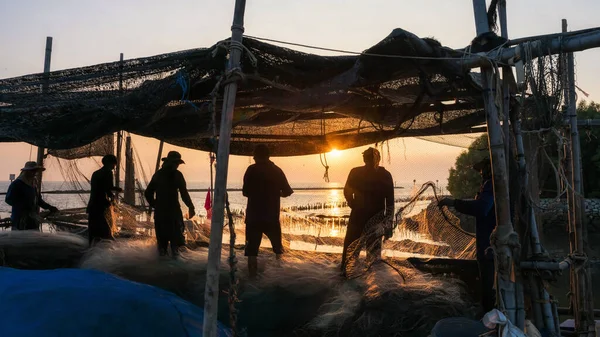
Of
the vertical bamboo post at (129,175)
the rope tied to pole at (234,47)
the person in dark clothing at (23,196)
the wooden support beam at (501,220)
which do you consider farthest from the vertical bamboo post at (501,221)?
the vertical bamboo post at (129,175)

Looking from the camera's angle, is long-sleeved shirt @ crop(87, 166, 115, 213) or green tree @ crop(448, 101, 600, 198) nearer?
long-sleeved shirt @ crop(87, 166, 115, 213)

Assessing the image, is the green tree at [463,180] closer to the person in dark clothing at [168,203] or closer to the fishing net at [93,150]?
the fishing net at [93,150]

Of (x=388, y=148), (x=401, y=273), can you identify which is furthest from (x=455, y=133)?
(x=401, y=273)

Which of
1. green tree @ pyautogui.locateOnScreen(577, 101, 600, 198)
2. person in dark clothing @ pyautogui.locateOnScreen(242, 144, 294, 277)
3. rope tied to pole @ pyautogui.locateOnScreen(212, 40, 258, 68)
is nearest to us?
rope tied to pole @ pyautogui.locateOnScreen(212, 40, 258, 68)

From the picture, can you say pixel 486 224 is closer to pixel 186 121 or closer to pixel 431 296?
pixel 431 296

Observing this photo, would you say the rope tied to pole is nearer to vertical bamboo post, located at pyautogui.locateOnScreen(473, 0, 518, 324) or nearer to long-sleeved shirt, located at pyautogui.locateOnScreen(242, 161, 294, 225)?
vertical bamboo post, located at pyautogui.locateOnScreen(473, 0, 518, 324)

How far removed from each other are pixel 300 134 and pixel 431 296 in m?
3.38

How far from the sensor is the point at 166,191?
239 inches

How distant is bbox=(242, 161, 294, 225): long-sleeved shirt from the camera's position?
18.5 feet

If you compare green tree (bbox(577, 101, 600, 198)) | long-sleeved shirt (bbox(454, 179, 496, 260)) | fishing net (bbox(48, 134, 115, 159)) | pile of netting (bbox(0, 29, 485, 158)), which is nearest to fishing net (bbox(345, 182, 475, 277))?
long-sleeved shirt (bbox(454, 179, 496, 260))

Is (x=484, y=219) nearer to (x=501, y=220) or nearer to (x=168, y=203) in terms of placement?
(x=501, y=220)

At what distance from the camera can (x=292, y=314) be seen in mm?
4684

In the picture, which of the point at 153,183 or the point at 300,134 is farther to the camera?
the point at 300,134

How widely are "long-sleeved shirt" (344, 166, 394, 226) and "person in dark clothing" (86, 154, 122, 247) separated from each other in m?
3.50
